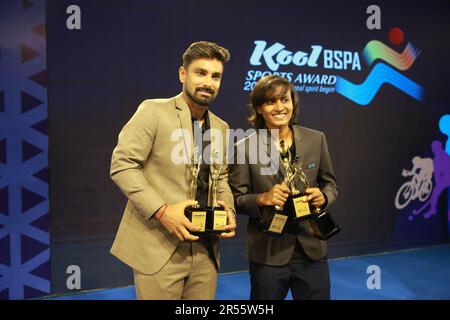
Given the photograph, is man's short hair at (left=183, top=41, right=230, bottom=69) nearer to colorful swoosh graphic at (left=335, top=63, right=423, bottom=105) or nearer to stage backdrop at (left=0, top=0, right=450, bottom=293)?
stage backdrop at (left=0, top=0, right=450, bottom=293)

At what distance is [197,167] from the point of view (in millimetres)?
1818

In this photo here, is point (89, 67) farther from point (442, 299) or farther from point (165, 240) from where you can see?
point (442, 299)

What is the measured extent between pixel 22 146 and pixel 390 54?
3683 mm

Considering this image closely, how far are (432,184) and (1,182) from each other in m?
4.37

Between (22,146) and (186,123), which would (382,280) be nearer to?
(186,123)

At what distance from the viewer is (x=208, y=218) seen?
175cm

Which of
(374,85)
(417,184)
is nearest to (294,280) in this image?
(374,85)

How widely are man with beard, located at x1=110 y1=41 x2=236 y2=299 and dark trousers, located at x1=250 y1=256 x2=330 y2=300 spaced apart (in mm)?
252

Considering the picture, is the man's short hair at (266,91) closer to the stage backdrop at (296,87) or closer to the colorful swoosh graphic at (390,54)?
the stage backdrop at (296,87)

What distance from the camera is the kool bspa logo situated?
13.4 ft

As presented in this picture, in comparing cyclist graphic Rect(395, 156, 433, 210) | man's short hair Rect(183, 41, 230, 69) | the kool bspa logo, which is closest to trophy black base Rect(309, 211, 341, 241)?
man's short hair Rect(183, 41, 230, 69)

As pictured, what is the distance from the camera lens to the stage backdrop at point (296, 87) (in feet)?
11.4

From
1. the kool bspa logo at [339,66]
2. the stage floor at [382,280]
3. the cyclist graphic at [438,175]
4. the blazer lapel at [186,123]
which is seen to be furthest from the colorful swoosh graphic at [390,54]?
the blazer lapel at [186,123]

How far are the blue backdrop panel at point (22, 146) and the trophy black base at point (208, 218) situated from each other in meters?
2.07
